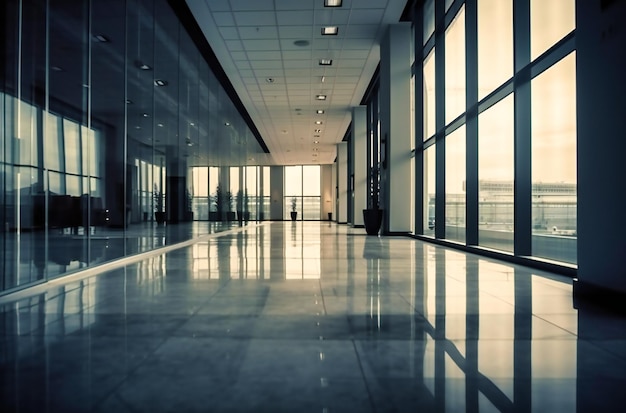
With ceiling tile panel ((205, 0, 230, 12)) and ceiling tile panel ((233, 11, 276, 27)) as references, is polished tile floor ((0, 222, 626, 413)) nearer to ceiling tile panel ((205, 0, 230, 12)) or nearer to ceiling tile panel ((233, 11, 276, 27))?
ceiling tile panel ((205, 0, 230, 12))

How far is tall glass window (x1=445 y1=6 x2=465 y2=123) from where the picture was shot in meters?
8.89

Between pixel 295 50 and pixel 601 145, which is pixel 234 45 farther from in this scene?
pixel 601 145

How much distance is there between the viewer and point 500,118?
26.8 ft

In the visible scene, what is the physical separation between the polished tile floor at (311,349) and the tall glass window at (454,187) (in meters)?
5.12

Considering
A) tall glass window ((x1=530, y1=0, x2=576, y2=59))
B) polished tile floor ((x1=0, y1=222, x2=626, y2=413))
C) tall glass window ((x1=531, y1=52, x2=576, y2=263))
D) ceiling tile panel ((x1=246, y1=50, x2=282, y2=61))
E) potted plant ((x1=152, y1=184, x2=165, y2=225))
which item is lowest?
polished tile floor ((x1=0, y1=222, x2=626, y2=413))

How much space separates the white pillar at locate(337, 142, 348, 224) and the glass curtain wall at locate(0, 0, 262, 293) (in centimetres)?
1655

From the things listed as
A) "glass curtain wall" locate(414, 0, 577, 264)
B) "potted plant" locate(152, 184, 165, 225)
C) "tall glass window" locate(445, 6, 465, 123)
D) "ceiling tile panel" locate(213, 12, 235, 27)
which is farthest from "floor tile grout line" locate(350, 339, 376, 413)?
"ceiling tile panel" locate(213, 12, 235, 27)

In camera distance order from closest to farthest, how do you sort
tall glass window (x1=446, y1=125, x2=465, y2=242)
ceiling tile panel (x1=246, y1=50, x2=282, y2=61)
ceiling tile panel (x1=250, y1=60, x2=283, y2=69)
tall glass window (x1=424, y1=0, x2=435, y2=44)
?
1. tall glass window (x1=446, y1=125, x2=465, y2=242)
2. tall glass window (x1=424, y1=0, x2=435, y2=44)
3. ceiling tile panel (x1=246, y1=50, x2=282, y2=61)
4. ceiling tile panel (x1=250, y1=60, x2=283, y2=69)

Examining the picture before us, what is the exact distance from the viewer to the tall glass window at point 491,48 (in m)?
7.34

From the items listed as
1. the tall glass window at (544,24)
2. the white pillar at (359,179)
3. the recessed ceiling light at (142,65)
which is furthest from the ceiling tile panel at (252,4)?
the white pillar at (359,179)

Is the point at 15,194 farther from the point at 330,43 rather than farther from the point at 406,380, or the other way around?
the point at 330,43

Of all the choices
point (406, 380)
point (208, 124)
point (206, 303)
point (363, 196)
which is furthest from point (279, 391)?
point (363, 196)

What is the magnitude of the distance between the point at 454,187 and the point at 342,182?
16745 millimetres

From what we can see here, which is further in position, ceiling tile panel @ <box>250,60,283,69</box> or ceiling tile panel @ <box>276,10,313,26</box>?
ceiling tile panel @ <box>250,60,283,69</box>
